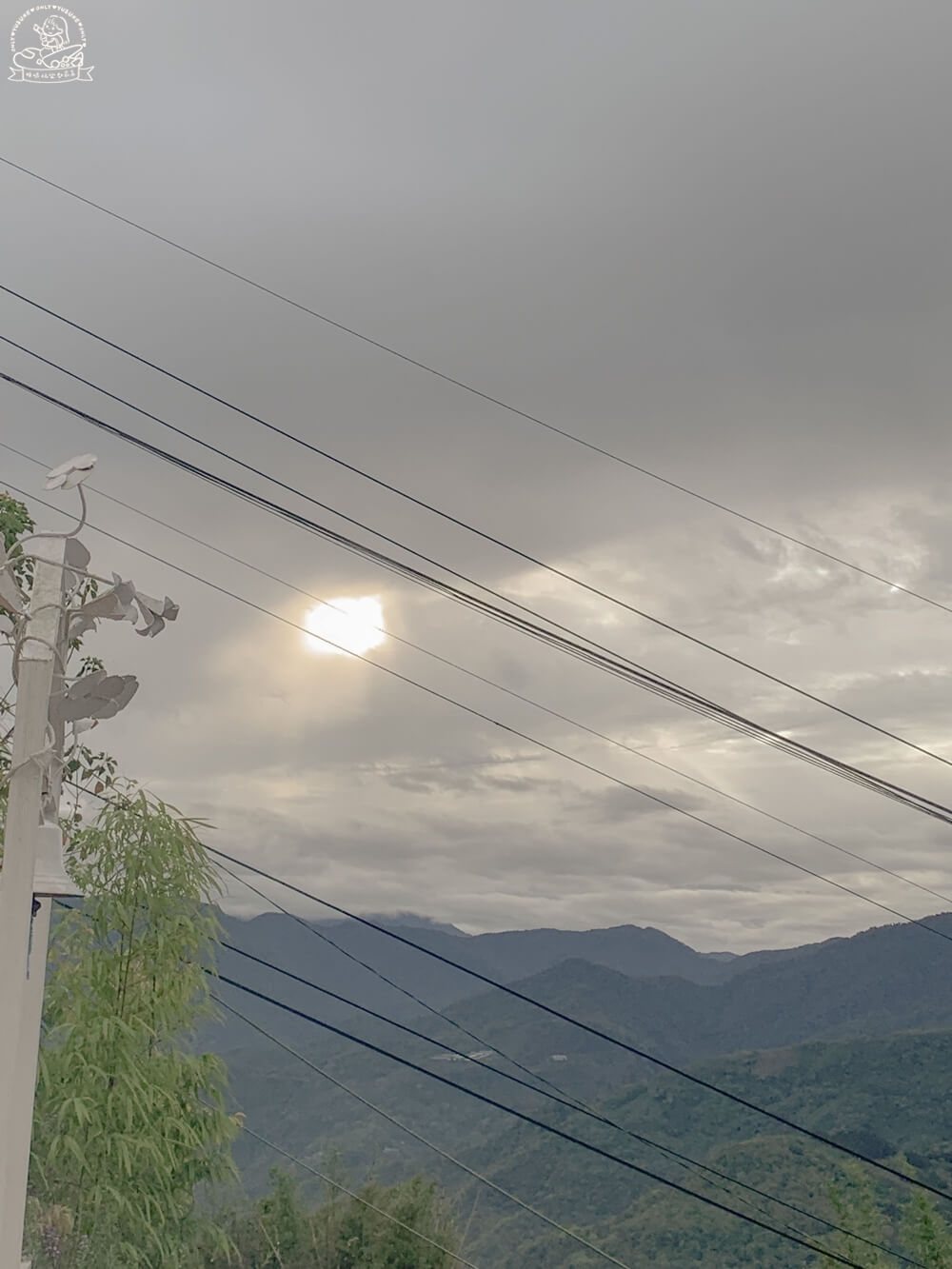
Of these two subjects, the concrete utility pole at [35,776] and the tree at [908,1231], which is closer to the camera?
the concrete utility pole at [35,776]

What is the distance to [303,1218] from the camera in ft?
79.5

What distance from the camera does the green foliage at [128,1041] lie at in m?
12.0

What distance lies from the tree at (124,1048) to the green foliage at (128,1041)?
0.05 feet

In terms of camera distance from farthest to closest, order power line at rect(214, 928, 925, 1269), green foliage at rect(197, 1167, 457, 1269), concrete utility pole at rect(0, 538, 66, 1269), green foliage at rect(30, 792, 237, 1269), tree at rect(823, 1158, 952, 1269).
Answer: tree at rect(823, 1158, 952, 1269)
green foliage at rect(197, 1167, 457, 1269)
power line at rect(214, 928, 925, 1269)
green foliage at rect(30, 792, 237, 1269)
concrete utility pole at rect(0, 538, 66, 1269)

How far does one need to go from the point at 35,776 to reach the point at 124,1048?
26.9 feet

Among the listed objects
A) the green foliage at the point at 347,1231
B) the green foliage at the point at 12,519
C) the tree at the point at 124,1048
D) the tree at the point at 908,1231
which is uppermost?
the green foliage at the point at 12,519

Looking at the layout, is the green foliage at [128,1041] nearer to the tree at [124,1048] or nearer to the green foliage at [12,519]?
the tree at [124,1048]

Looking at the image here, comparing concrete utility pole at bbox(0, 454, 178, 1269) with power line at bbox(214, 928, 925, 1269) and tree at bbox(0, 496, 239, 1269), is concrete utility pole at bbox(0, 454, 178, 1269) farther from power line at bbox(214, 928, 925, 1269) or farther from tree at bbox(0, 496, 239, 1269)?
tree at bbox(0, 496, 239, 1269)

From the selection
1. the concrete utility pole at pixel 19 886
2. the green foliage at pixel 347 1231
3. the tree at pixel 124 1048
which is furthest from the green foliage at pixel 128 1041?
the green foliage at pixel 347 1231

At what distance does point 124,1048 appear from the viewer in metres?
12.0

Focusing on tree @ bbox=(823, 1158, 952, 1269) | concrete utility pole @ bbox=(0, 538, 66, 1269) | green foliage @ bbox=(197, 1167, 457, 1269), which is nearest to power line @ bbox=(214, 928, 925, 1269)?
tree @ bbox=(823, 1158, 952, 1269)

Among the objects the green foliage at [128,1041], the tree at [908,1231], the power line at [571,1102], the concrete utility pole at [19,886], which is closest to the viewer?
the concrete utility pole at [19,886]

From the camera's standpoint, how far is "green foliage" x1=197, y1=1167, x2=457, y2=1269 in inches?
890

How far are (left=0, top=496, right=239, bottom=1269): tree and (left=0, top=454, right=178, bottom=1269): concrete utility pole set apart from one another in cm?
701
